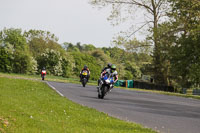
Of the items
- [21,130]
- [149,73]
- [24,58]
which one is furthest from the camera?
[24,58]

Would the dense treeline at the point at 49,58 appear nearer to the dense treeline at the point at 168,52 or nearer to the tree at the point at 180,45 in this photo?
the dense treeline at the point at 168,52

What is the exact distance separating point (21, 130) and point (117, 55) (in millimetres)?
37278

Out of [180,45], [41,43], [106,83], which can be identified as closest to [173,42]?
[180,45]

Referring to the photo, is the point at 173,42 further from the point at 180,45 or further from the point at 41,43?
the point at 41,43

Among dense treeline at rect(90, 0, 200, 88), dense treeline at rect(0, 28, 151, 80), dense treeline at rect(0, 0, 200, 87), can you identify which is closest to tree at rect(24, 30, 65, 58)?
dense treeline at rect(0, 28, 151, 80)

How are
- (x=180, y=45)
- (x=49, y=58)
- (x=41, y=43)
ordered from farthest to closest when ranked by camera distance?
(x=41, y=43), (x=49, y=58), (x=180, y=45)

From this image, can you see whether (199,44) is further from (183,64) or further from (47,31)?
(47,31)

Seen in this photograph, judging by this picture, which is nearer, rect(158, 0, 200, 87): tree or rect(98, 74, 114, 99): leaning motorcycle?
rect(98, 74, 114, 99): leaning motorcycle

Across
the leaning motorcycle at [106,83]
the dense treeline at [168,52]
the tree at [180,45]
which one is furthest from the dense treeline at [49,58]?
the leaning motorcycle at [106,83]

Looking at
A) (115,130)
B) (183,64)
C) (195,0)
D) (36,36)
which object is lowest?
(115,130)

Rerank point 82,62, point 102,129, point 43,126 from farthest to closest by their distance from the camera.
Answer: point 82,62, point 102,129, point 43,126

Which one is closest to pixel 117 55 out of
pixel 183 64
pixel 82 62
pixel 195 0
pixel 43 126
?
pixel 183 64

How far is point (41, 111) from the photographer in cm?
1055

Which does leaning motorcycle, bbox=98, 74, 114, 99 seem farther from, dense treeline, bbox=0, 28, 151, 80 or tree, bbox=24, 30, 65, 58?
tree, bbox=24, 30, 65, 58
